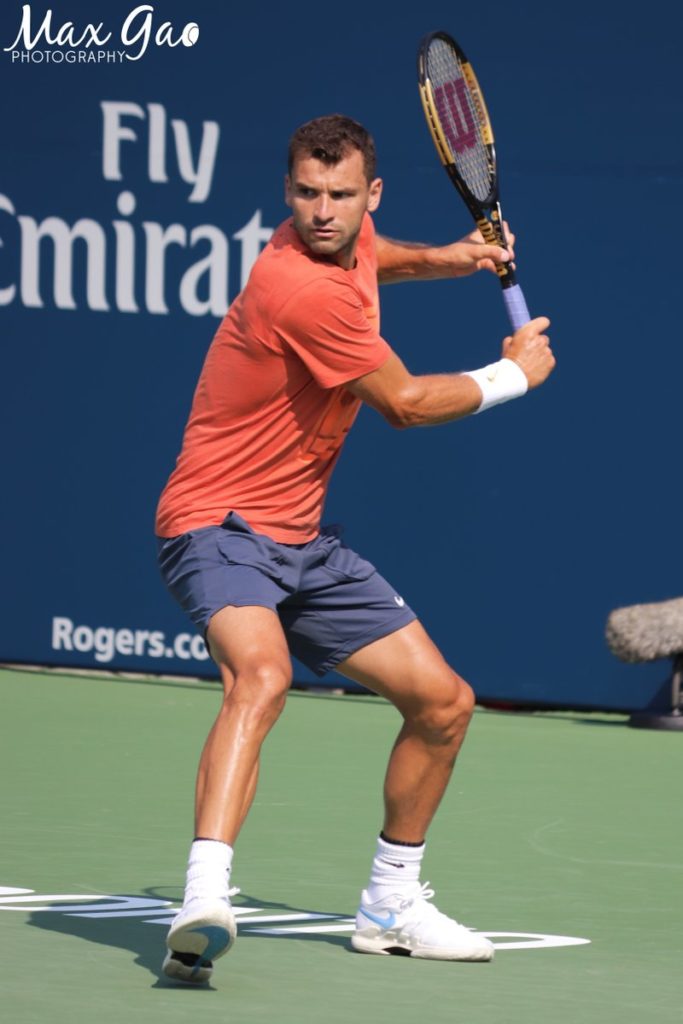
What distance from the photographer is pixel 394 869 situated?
198 inches

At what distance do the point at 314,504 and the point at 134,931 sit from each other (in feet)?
3.43

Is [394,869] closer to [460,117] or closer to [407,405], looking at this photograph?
[407,405]

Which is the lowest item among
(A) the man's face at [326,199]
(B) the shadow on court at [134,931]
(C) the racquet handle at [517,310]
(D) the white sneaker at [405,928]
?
(B) the shadow on court at [134,931]

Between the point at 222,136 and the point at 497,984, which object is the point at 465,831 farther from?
the point at 222,136

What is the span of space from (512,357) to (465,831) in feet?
6.16

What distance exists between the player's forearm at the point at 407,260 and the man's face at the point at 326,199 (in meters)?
0.63

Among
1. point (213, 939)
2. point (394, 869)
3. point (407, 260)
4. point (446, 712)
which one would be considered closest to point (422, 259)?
point (407, 260)

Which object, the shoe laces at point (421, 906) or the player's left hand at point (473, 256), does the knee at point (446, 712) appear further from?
the player's left hand at point (473, 256)

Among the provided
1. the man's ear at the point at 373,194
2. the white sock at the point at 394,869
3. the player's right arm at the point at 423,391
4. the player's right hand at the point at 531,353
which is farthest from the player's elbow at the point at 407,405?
the white sock at the point at 394,869

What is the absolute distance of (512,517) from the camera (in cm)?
873

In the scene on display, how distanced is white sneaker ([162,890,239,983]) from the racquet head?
201 centimetres

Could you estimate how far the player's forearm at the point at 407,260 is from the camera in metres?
5.52

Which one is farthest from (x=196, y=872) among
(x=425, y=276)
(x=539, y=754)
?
(x=539, y=754)

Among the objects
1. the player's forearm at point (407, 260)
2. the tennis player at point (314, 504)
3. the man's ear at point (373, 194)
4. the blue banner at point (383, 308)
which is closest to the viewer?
the tennis player at point (314, 504)
